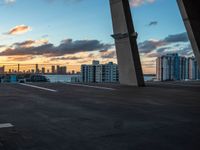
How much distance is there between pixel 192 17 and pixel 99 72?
1262 centimetres

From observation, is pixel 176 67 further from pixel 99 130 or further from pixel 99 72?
pixel 99 130

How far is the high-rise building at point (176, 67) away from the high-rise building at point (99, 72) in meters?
6.50

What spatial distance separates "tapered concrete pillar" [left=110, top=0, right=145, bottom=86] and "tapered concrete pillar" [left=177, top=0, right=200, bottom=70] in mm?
3990

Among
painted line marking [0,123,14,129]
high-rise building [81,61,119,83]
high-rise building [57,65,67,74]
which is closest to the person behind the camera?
painted line marking [0,123,14,129]

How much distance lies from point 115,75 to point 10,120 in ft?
70.0

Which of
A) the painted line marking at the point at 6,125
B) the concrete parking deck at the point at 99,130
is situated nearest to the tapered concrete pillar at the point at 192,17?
the concrete parking deck at the point at 99,130

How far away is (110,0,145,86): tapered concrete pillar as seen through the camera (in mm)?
15195

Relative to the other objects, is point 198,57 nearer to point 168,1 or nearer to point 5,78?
point 168,1

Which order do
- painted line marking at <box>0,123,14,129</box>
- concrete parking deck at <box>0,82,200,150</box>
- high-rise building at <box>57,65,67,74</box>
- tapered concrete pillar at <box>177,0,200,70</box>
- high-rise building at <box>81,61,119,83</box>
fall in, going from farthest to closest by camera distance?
high-rise building at <box>57,65,67,74</box>, high-rise building at <box>81,61,119,83</box>, tapered concrete pillar at <box>177,0,200,70</box>, painted line marking at <box>0,123,14,129</box>, concrete parking deck at <box>0,82,200,150</box>

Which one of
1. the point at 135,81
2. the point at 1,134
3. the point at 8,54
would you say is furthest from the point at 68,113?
the point at 8,54

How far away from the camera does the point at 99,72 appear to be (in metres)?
27.5

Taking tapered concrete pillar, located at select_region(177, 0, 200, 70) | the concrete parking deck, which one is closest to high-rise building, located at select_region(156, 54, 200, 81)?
tapered concrete pillar, located at select_region(177, 0, 200, 70)

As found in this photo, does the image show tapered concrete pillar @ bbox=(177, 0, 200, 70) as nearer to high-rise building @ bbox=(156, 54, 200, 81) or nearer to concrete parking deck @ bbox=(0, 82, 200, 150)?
concrete parking deck @ bbox=(0, 82, 200, 150)

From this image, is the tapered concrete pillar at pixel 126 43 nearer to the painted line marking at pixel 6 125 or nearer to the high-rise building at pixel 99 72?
the high-rise building at pixel 99 72
